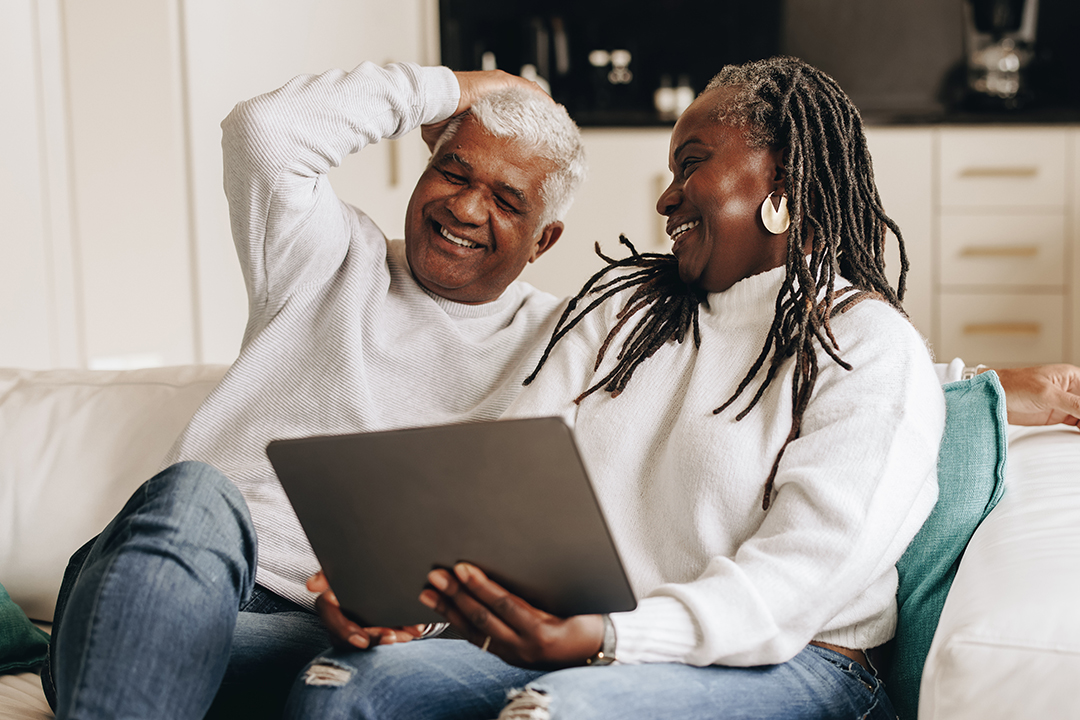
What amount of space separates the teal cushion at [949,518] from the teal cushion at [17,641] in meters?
0.97

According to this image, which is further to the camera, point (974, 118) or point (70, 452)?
point (974, 118)

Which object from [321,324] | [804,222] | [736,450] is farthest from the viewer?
[321,324]

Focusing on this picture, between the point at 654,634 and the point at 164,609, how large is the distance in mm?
391

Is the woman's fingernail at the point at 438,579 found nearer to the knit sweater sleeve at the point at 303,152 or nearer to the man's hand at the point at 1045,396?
the knit sweater sleeve at the point at 303,152

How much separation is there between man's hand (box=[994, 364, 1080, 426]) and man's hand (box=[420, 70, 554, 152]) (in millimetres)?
725

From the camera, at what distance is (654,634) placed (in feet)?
2.58

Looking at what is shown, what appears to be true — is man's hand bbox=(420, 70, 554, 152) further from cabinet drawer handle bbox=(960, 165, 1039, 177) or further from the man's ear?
cabinet drawer handle bbox=(960, 165, 1039, 177)

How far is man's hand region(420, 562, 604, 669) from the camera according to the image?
75 centimetres

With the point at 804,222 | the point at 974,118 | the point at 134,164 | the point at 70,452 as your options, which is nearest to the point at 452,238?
the point at 804,222

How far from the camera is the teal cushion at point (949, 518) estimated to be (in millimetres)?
958

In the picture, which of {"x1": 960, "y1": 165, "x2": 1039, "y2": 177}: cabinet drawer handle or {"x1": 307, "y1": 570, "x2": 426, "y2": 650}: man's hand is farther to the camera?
{"x1": 960, "y1": 165, "x2": 1039, "y2": 177}: cabinet drawer handle

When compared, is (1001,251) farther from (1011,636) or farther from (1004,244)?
(1011,636)

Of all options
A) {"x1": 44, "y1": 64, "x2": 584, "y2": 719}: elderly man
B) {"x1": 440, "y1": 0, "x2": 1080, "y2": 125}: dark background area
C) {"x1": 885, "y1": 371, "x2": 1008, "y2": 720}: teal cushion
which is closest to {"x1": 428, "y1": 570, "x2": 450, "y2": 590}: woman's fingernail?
{"x1": 44, "y1": 64, "x2": 584, "y2": 719}: elderly man

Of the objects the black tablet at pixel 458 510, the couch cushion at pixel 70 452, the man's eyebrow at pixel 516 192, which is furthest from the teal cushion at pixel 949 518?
the couch cushion at pixel 70 452
